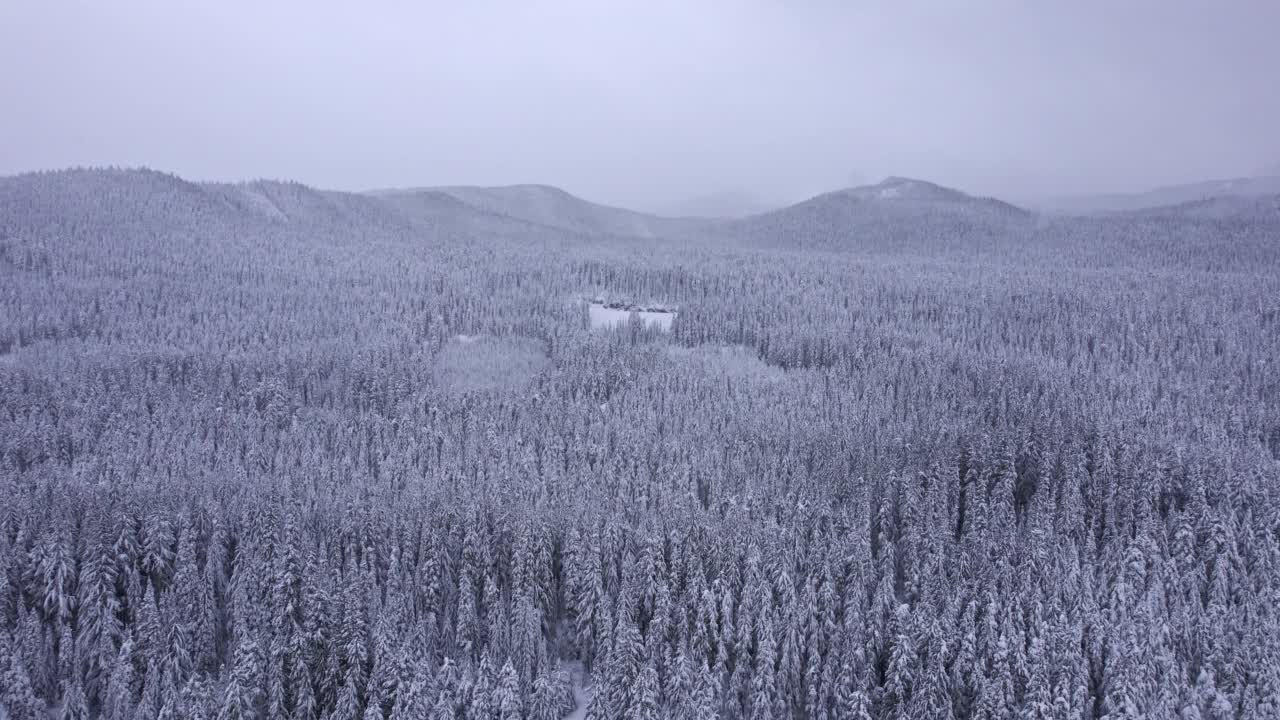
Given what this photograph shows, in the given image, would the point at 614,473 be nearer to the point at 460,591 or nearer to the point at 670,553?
the point at 670,553

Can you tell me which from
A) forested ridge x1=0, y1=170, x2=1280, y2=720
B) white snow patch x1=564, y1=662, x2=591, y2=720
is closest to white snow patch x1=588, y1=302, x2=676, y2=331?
forested ridge x1=0, y1=170, x2=1280, y2=720

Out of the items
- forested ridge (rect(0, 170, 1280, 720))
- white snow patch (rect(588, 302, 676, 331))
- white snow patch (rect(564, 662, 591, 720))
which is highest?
white snow patch (rect(588, 302, 676, 331))

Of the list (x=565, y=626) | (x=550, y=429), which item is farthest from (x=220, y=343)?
(x=565, y=626)

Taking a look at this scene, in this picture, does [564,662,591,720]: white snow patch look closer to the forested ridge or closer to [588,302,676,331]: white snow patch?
the forested ridge

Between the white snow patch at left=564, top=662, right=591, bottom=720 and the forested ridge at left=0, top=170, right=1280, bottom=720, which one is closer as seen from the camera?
the forested ridge at left=0, top=170, right=1280, bottom=720

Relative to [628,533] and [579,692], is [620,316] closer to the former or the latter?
[628,533]

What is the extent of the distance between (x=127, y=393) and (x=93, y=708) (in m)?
62.5

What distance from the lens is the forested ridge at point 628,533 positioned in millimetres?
50656

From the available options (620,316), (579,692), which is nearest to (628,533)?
(579,692)

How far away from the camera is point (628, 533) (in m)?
63.7

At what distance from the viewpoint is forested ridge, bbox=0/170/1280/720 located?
50.7m

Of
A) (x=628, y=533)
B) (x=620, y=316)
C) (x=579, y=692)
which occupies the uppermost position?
(x=620, y=316)

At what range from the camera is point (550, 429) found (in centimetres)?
9494

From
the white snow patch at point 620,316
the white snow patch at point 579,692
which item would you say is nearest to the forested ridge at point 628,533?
the white snow patch at point 579,692
